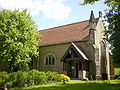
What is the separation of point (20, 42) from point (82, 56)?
10129 millimetres

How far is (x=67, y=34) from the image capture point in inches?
1368

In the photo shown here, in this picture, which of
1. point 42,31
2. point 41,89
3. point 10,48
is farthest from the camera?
point 42,31

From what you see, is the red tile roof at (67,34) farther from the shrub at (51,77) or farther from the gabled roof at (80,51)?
the shrub at (51,77)

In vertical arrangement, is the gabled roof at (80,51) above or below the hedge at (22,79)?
above

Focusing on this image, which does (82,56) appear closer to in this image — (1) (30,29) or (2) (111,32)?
(2) (111,32)

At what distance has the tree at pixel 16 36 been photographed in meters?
28.9

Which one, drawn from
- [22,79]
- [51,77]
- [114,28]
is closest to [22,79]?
[22,79]

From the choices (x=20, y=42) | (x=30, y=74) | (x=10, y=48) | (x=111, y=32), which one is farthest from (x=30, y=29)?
(x=111, y=32)

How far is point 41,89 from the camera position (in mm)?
16688

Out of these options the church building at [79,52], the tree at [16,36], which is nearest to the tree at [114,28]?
the church building at [79,52]

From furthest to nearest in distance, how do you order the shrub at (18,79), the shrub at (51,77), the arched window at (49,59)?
the arched window at (49,59)
the shrub at (51,77)
the shrub at (18,79)

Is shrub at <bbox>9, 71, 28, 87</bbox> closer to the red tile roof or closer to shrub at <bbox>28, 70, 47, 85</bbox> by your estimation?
shrub at <bbox>28, 70, 47, 85</bbox>

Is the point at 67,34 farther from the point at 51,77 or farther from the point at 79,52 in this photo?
the point at 51,77

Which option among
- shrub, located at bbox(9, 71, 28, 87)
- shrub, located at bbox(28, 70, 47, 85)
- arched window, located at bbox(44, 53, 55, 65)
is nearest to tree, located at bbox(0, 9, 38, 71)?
arched window, located at bbox(44, 53, 55, 65)
